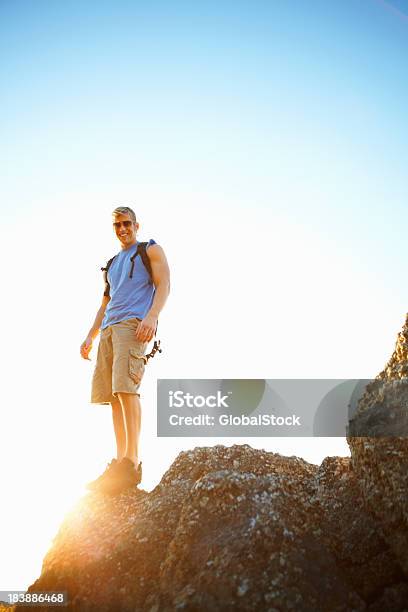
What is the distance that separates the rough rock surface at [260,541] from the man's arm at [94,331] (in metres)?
2.62

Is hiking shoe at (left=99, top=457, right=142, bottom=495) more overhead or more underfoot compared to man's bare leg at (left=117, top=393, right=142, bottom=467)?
more underfoot

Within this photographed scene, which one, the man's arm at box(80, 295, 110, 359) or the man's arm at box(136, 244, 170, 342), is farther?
the man's arm at box(80, 295, 110, 359)

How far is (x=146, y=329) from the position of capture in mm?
6637

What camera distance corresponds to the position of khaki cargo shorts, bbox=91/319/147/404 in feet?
21.3

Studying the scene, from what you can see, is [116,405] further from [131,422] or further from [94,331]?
[94,331]

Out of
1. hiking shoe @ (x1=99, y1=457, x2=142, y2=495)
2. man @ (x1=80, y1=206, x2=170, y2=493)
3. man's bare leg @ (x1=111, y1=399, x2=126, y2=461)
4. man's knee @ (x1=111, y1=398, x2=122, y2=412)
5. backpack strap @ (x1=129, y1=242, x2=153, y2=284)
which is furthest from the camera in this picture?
backpack strap @ (x1=129, y1=242, x2=153, y2=284)

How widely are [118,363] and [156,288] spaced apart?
123cm

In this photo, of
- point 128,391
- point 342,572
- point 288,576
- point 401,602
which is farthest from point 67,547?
point 401,602

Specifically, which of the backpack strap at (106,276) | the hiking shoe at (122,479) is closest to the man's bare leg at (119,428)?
the hiking shoe at (122,479)

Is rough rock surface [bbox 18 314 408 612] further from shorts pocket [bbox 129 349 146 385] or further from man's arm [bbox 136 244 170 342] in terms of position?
man's arm [bbox 136 244 170 342]

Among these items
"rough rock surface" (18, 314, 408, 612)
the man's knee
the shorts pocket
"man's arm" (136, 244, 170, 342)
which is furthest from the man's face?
"rough rock surface" (18, 314, 408, 612)

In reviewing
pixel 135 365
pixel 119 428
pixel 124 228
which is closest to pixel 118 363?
pixel 135 365

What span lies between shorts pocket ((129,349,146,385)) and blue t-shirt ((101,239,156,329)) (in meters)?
0.56

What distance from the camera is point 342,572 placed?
14.2 ft
